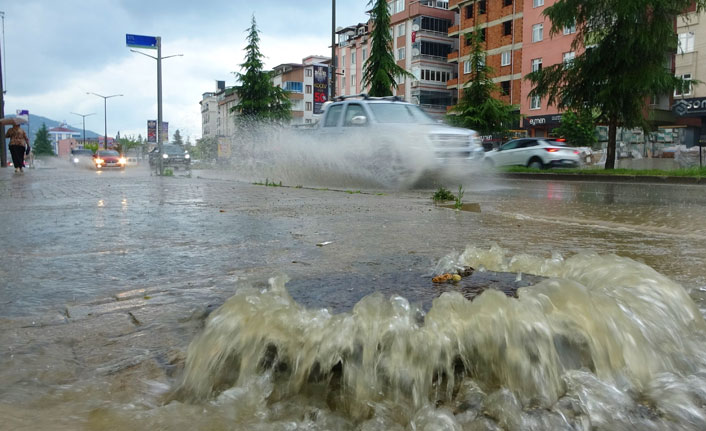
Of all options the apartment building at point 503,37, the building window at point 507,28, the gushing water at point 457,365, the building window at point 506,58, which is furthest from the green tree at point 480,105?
the gushing water at point 457,365

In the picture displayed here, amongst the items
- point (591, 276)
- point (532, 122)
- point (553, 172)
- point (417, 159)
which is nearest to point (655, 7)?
point (553, 172)

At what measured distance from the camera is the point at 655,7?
17.7 meters

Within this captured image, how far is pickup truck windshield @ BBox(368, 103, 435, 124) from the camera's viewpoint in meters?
11.5

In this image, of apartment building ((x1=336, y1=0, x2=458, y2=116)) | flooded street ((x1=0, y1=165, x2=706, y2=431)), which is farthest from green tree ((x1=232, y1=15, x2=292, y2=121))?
flooded street ((x1=0, y1=165, x2=706, y2=431))

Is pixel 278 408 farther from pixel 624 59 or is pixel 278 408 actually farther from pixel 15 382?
pixel 624 59

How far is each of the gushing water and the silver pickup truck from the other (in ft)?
27.8

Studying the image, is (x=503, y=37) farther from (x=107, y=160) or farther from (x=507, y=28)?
(x=107, y=160)

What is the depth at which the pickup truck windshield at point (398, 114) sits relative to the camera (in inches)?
454

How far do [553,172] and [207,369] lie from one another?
62.0 ft

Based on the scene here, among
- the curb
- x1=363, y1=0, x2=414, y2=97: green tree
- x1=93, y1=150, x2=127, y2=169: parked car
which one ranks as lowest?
the curb

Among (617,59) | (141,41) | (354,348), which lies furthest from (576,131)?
(354,348)

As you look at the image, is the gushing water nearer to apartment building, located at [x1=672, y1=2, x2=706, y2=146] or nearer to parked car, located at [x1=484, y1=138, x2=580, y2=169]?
parked car, located at [x1=484, y1=138, x2=580, y2=169]

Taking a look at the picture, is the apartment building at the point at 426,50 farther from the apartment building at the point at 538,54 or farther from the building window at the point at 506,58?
the apartment building at the point at 538,54

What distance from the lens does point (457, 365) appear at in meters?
1.79
